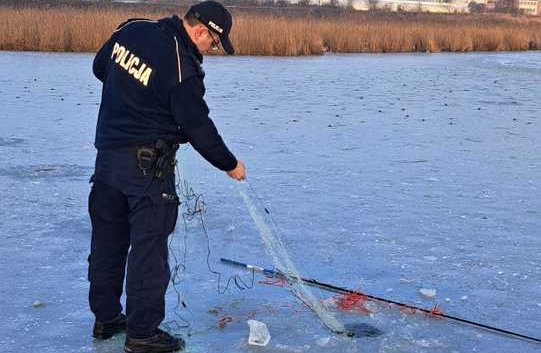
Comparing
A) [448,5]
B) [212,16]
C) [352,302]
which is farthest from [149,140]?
→ [448,5]

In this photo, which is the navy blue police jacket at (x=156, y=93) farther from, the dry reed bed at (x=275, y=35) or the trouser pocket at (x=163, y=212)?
the dry reed bed at (x=275, y=35)

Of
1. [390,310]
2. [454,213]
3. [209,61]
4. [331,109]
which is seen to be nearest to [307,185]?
[454,213]

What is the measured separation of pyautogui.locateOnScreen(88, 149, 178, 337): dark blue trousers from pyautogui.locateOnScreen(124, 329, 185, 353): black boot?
30 millimetres

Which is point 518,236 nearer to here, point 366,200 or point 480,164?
point 366,200

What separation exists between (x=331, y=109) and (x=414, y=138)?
2.55 metres

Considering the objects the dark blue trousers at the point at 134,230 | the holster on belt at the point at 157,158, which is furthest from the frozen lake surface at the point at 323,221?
the holster on belt at the point at 157,158

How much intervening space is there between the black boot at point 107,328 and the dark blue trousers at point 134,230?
37 millimetres

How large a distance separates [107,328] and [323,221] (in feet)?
7.27

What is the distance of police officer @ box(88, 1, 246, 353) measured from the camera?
9.33 ft

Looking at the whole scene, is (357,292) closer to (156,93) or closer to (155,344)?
(155,344)

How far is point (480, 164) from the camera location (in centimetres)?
731

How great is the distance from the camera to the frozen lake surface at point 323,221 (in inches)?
132

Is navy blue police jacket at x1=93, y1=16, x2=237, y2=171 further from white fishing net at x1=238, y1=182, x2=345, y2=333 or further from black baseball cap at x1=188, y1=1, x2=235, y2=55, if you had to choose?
white fishing net at x1=238, y1=182, x2=345, y2=333

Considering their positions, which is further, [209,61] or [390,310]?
[209,61]
